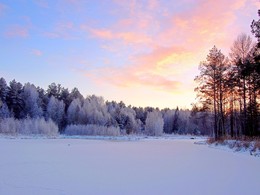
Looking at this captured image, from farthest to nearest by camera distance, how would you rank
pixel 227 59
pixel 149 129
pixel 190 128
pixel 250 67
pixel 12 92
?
1. pixel 190 128
2. pixel 149 129
3. pixel 12 92
4. pixel 227 59
5. pixel 250 67

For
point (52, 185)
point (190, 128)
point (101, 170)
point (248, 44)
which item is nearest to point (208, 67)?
point (248, 44)

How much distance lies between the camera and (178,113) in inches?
4129

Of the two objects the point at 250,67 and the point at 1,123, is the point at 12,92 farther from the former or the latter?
the point at 250,67

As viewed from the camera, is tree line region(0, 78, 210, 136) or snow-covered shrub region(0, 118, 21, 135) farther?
tree line region(0, 78, 210, 136)

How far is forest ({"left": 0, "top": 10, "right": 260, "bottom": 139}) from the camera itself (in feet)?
99.5

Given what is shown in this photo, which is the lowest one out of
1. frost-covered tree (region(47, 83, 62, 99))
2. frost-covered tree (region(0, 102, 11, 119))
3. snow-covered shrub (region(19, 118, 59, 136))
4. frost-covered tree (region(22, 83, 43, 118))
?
snow-covered shrub (region(19, 118, 59, 136))

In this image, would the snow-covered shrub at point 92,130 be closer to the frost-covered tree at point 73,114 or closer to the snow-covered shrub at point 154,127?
the frost-covered tree at point 73,114

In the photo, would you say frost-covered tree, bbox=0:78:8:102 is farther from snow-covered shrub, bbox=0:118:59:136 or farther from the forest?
snow-covered shrub, bbox=0:118:59:136

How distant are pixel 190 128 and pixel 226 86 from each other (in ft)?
221

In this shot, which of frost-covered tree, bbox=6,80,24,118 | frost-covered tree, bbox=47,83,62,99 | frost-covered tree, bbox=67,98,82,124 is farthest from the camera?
frost-covered tree, bbox=47,83,62,99

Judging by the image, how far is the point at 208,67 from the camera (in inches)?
1330

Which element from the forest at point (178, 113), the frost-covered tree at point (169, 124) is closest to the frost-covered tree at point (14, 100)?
the forest at point (178, 113)

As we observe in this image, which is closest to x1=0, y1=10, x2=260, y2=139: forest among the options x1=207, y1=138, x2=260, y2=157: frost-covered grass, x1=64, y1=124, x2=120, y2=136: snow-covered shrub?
x1=64, y1=124, x2=120, y2=136: snow-covered shrub

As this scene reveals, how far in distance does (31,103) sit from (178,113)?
5127cm
